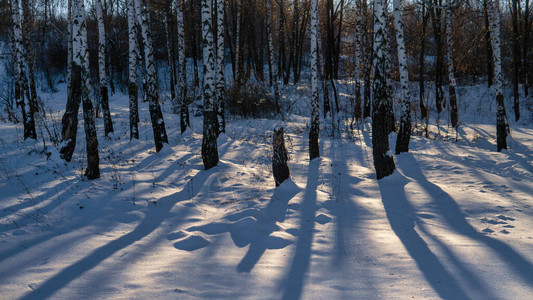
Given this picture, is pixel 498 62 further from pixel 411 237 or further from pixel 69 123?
pixel 69 123

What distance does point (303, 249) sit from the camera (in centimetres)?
439

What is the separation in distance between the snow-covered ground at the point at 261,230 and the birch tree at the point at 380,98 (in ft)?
1.32

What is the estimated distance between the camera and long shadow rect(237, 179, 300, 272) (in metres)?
4.05

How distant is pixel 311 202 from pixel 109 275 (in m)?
3.83

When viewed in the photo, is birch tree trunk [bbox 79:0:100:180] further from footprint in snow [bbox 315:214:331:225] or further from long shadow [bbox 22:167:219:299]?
footprint in snow [bbox 315:214:331:225]

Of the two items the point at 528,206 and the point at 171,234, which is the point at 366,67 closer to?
the point at 528,206

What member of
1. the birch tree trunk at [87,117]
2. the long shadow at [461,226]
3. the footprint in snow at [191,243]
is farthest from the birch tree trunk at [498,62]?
the birch tree trunk at [87,117]

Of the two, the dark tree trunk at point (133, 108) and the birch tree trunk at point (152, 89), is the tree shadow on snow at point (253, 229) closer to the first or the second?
the birch tree trunk at point (152, 89)

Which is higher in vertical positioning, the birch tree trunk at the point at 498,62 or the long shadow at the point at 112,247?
the birch tree trunk at the point at 498,62

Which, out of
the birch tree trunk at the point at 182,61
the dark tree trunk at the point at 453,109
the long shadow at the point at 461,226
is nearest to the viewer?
the long shadow at the point at 461,226

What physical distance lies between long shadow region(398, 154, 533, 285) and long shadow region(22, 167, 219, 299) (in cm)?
454

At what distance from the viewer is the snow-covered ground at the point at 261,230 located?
11.2 ft

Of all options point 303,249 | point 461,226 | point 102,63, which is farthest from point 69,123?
point 461,226

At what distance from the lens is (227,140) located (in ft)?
38.7
